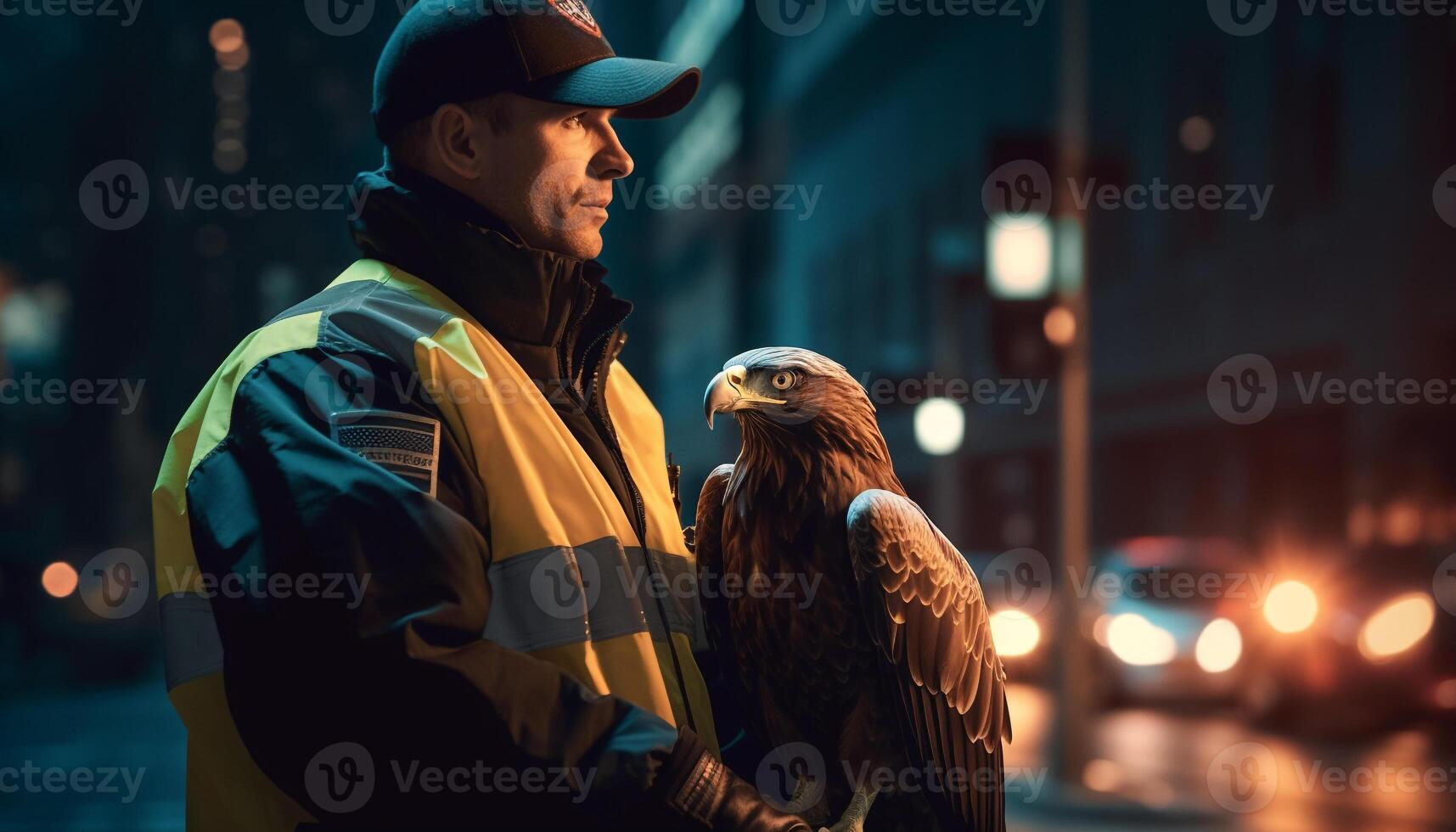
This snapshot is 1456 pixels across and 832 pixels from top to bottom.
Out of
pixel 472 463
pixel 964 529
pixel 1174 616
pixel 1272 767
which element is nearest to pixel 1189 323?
pixel 964 529

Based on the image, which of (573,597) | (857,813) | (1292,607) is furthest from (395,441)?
(1292,607)

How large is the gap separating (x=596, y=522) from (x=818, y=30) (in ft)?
79.0

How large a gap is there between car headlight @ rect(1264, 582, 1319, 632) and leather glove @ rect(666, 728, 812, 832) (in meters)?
8.39

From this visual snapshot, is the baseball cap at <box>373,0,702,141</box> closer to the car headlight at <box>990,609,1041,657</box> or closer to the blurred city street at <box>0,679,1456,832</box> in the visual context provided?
the blurred city street at <box>0,679,1456,832</box>

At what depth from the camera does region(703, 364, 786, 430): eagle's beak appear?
6.08 ft

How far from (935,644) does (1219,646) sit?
9.19 m

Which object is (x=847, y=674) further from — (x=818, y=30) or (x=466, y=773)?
(x=818, y=30)

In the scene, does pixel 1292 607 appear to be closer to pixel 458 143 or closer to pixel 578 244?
pixel 578 244

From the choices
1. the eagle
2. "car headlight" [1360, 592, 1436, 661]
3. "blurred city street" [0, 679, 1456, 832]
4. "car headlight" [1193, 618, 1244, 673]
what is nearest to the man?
the eagle

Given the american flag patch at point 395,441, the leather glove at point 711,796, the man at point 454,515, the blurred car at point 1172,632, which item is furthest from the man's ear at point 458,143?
the blurred car at point 1172,632

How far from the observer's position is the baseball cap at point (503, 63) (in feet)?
5.83

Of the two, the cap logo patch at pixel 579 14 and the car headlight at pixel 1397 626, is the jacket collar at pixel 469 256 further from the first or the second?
the car headlight at pixel 1397 626

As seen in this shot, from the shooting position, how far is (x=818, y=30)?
80.3 feet

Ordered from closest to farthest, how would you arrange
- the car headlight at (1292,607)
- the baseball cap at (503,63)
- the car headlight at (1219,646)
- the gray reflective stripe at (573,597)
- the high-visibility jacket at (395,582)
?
the high-visibility jacket at (395,582), the gray reflective stripe at (573,597), the baseball cap at (503,63), the car headlight at (1292,607), the car headlight at (1219,646)
